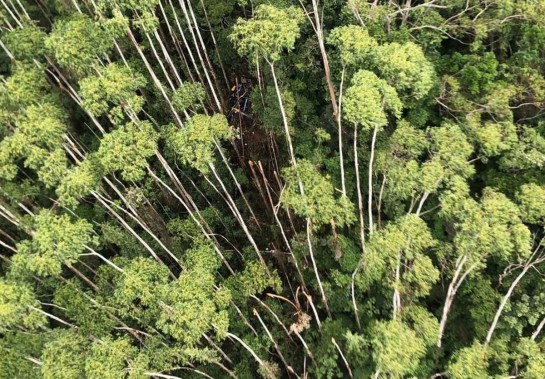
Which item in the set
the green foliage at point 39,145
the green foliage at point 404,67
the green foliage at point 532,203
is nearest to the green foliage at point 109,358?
the green foliage at point 39,145

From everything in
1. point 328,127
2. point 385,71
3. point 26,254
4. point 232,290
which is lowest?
point 232,290

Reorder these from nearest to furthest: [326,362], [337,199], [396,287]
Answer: [396,287] < [326,362] < [337,199]

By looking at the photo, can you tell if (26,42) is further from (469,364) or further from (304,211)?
(469,364)

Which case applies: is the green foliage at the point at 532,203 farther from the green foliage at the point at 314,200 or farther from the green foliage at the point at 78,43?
the green foliage at the point at 78,43

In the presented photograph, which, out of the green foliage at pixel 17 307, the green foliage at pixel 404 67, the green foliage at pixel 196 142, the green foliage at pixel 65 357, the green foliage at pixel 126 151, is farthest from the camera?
the green foliage at pixel 196 142

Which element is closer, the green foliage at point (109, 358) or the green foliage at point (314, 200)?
the green foliage at point (109, 358)

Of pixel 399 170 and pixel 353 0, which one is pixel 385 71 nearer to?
pixel 399 170

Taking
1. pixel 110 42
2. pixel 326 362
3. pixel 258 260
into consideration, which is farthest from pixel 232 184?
pixel 326 362

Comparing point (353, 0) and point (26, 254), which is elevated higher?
point (353, 0)

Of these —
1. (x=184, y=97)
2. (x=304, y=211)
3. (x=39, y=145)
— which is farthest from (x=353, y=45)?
(x=39, y=145)
